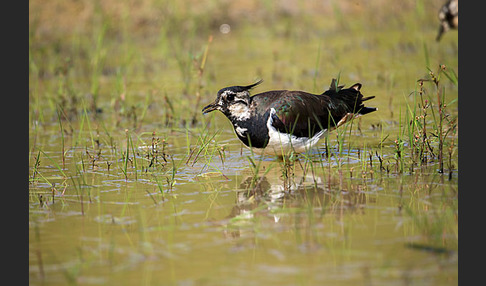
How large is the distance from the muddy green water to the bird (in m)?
0.20

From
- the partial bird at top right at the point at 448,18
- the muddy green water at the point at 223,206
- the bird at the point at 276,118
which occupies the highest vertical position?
the partial bird at top right at the point at 448,18

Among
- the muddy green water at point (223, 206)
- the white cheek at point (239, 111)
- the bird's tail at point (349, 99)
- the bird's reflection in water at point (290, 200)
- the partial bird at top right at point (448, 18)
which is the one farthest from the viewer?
the partial bird at top right at point (448, 18)

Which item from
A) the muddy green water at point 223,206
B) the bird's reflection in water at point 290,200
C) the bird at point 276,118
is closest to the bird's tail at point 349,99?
the bird at point 276,118

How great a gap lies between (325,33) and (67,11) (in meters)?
4.74

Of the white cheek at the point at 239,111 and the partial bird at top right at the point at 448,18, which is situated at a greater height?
the partial bird at top right at the point at 448,18

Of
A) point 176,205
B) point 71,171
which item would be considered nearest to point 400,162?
point 176,205

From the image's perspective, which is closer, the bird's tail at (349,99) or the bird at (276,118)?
the bird at (276,118)

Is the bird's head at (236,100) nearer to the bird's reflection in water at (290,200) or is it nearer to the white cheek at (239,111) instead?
the white cheek at (239,111)

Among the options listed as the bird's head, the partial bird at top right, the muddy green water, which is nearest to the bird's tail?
the muddy green water

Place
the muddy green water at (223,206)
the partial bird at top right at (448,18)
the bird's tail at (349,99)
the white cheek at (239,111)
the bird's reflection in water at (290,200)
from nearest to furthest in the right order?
the muddy green water at (223,206) < the bird's reflection in water at (290,200) < the white cheek at (239,111) < the bird's tail at (349,99) < the partial bird at top right at (448,18)

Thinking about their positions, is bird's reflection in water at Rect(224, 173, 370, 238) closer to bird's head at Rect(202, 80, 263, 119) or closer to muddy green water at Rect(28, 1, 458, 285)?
muddy green water at Rect(28, 1, 458, 285)

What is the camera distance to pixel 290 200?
5164 millimetres

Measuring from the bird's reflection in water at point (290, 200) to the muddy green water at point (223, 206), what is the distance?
0.01 m

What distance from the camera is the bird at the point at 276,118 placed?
622 cm
